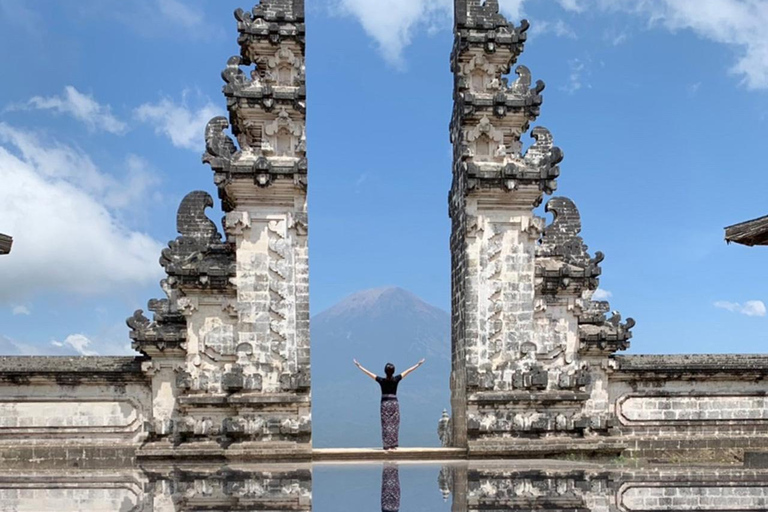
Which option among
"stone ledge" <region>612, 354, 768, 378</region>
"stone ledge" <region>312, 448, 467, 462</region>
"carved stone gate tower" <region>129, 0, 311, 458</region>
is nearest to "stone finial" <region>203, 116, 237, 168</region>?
"carved stone gate tower" <region>129, 0, 311, 458</region>

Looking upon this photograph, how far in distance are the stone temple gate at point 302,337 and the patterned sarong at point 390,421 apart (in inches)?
50.6

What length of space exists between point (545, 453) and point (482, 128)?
247 inches

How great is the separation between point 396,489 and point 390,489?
83 mm

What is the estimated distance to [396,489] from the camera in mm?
12719

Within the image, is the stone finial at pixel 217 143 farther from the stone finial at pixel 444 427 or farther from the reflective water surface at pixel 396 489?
the stone finial at pixel 444 427

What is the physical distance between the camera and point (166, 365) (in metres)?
18.5

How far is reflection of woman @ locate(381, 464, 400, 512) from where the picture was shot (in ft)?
35.7

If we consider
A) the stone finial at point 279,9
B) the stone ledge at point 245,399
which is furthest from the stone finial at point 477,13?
the stone ledge at point 245,399

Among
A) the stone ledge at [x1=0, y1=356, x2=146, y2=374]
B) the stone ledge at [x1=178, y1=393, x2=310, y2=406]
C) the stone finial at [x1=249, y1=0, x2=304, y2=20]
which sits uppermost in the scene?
the stone finial at [x1=249, y1=0, x2=304, y2=20]

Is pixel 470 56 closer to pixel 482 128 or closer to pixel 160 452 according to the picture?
pixel 482 128

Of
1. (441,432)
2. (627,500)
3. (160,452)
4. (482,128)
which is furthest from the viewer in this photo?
(441,432)

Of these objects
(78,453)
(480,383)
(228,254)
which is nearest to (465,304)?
(480,383)

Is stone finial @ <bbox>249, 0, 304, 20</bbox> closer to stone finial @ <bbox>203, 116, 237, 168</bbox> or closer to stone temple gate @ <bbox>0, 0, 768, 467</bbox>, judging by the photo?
stone temple gate @ <bbox>0, 0, 768, 467</bbox>

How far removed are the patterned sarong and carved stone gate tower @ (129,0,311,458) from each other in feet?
5.26
